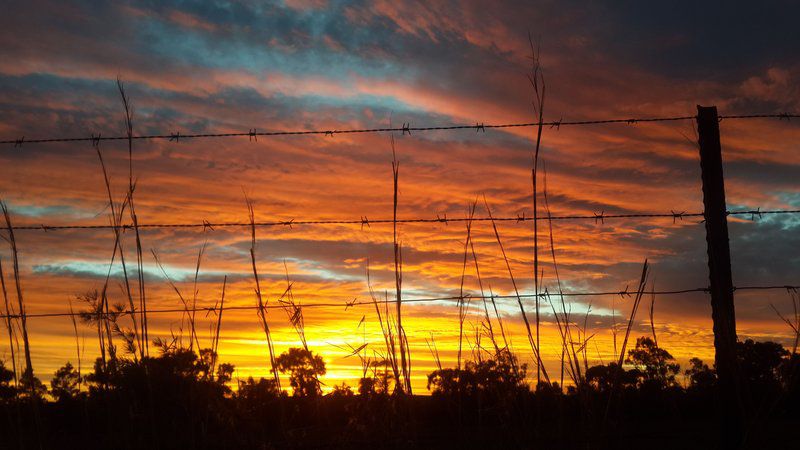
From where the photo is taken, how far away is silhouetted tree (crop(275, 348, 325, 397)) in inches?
122

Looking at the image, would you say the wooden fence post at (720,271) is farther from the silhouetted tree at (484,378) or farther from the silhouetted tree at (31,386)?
the silhouetted tree at (31,386)

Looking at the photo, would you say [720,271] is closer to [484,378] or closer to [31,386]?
[484,378]

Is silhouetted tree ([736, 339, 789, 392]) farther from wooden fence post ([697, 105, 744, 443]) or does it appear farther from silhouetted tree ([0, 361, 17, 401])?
silhouetted tree ([0, 361, 17, 401])

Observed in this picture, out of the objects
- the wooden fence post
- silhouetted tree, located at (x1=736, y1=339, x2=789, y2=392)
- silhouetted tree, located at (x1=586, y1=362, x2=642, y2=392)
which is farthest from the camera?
silhouetted tree, located at (x1=736, y1=339, x2=789, y2=392)

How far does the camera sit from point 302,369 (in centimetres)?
315

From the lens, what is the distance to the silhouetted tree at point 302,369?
122 inches

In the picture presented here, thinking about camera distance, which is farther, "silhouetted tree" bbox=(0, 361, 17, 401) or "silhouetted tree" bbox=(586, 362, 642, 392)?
"silhouetted tree" bbox=(0, 361, 17, 401)

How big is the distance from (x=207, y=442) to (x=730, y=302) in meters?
2.52

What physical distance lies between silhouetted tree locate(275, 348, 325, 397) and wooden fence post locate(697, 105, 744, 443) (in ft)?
6.08

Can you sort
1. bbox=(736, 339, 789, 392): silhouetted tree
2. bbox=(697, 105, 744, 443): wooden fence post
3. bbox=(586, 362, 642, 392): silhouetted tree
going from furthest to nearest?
bbox=(736, 339, 789, 392): silhouetted tree < bbox=(697, 105, 744, 443): wooden fence post < bbox=(586, 362, 642, 392): silhouetted tree

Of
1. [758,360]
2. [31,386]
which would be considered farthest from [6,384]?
[758,360]

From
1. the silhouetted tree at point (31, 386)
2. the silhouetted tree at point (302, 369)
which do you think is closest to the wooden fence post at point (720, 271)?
the silhouetted tree at point (302, 369)

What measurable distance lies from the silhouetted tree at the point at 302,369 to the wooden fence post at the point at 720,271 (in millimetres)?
1853

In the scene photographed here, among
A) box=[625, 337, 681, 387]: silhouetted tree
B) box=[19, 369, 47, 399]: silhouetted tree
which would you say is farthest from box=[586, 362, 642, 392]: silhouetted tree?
box=[19, 369, 47, 399]: silhouetted tree
